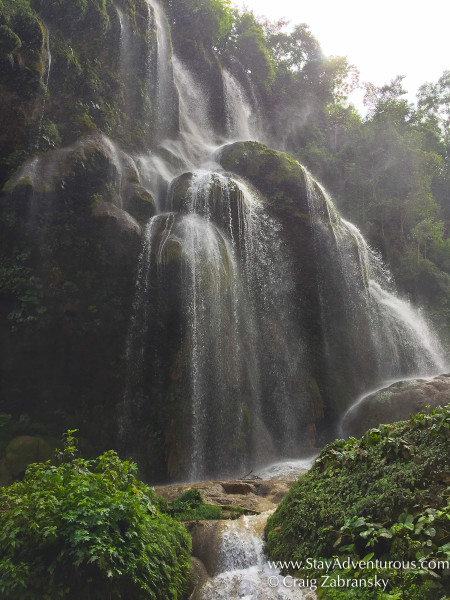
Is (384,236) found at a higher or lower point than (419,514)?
higher

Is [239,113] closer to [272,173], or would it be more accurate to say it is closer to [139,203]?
[272,173]

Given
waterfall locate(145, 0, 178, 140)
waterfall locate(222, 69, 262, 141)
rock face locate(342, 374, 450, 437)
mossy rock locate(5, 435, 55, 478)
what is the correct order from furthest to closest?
waterfall locate(222, 69, 262, 141)
waterfall locate(145, 0, 178, 140)
rock face locate(342, 374, 450, 437)
mossy rock locate(5, 435, 55, 478)

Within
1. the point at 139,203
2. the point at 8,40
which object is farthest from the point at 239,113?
the point at 8,40

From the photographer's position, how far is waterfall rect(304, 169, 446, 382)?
15484 millimetres

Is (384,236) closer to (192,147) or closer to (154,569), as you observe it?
(192,147)

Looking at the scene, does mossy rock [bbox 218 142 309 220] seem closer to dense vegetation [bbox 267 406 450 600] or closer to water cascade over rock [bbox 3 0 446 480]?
water cascade over rock [bbox 3 0 446 480]

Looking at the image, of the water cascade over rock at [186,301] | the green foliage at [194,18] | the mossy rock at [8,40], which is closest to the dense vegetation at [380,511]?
the water cascade over rock at [186,301]

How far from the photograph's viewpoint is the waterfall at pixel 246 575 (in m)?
4.20

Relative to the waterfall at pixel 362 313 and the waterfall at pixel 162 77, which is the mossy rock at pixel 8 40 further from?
the waterfall at pixel 362 313

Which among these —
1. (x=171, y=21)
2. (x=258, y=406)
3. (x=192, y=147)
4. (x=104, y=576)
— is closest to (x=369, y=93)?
(x=171, y=21)

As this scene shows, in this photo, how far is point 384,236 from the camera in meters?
23.8

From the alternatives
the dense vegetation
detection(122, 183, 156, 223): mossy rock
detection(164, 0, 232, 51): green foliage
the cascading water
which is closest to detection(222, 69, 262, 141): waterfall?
detection(164, 0, 232, 51): green foliage

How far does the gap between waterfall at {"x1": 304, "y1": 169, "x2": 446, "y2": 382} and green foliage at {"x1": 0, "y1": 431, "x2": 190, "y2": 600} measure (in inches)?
479

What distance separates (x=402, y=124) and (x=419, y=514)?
29.6m
